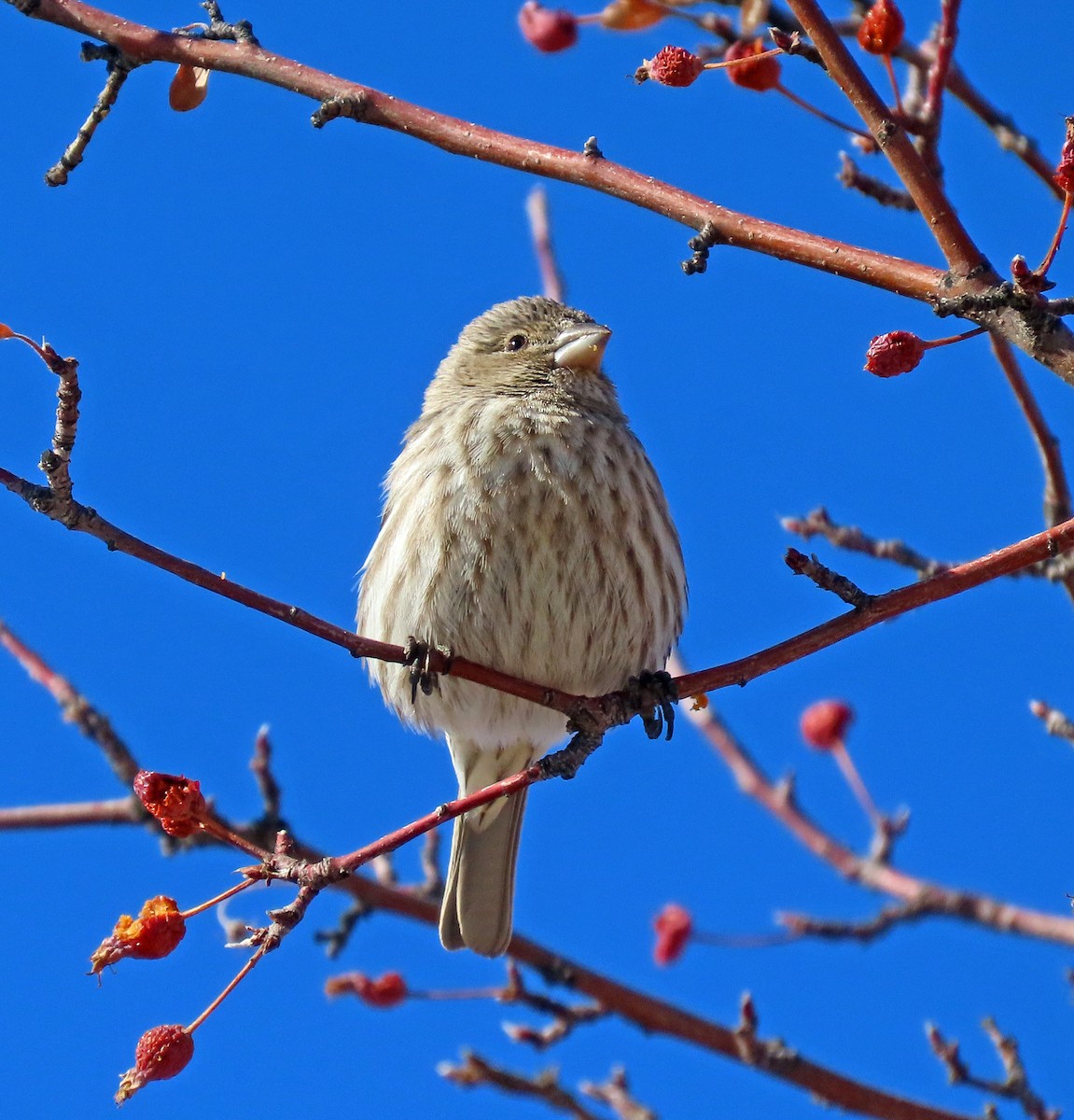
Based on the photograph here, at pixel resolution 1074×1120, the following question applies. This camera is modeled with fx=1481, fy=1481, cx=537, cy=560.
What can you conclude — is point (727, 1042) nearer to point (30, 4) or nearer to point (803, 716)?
point (803, 716)

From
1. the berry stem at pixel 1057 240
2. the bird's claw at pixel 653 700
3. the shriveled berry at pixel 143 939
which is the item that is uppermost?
the bird's claw at pixel 653 700

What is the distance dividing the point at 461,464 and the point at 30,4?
2.15m

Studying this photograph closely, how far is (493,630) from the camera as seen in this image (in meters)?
4.93

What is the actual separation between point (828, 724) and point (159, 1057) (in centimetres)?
298

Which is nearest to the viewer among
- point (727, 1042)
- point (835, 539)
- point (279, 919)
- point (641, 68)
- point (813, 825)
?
point (279, 919)

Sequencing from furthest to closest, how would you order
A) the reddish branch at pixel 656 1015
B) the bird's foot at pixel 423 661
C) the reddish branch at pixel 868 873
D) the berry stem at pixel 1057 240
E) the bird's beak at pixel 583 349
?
1. the bird's beak at pixel 583 349
2. the reddish branch at pixel 868 873
3. the reddish branch at pixel 656 1015
4. the bird's foot at pixel 423 661
5. the berry stem at pixel 1057 240

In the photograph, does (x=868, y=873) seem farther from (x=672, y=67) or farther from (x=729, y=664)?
(x=672, y=67)

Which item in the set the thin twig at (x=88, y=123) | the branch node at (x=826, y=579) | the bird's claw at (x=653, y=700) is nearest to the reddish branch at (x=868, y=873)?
the bird's claw at (x=653, y=700)

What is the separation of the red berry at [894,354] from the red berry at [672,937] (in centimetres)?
325

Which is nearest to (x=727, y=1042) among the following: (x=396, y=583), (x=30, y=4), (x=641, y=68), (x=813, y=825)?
(x=813, y=825)

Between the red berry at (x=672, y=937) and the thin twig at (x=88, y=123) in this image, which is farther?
the red berry at (x=672, y=937)

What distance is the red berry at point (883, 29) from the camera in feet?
10.4

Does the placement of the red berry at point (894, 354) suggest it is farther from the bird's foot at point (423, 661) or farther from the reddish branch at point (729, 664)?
the bird's foot at point (423, 661)

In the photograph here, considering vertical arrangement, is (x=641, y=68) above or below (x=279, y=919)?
above
